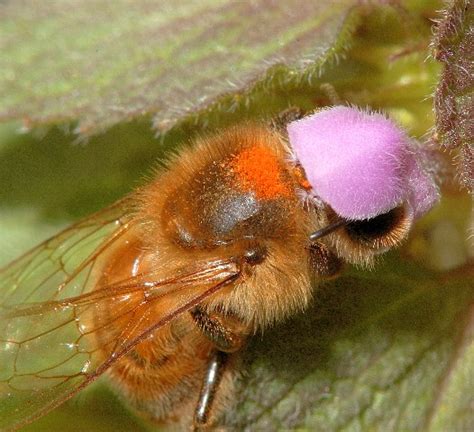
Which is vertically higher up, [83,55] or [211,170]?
[83,55]

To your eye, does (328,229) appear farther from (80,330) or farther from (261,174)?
(80,330)

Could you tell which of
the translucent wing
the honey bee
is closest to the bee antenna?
the honey bee

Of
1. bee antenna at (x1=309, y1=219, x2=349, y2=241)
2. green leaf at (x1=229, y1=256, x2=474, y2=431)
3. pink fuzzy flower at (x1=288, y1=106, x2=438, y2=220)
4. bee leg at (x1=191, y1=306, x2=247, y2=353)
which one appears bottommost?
green leaf at (x1=229, y1=256, x2=474, y2=431)

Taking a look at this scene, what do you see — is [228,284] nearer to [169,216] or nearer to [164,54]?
[169,216]

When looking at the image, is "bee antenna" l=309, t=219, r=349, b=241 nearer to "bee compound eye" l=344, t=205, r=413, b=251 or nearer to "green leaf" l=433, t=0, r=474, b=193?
"bee compound eye" l=344, t=205, r=413, b=251

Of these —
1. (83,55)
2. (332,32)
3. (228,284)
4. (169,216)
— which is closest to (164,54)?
(83,55)

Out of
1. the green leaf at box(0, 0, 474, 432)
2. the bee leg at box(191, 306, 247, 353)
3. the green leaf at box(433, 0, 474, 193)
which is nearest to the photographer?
the green leaf at box(433, 0, 474, 193)
